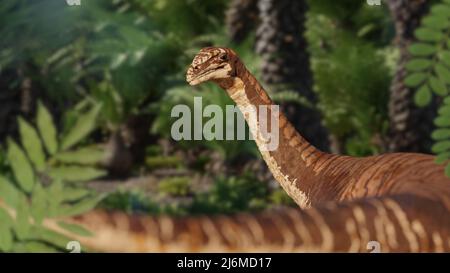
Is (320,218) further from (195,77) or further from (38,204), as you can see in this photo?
(195,77)

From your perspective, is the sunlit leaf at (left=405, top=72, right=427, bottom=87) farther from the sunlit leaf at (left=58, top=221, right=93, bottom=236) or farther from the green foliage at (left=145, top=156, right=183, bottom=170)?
the green foliage at (left=145, top=156, right=183, bottom=170)

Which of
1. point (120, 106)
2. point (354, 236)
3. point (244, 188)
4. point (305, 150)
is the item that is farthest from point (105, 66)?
point (354, 236)

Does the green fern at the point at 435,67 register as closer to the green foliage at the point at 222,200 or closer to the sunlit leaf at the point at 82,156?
the sunlit leaf at the point at 82,156

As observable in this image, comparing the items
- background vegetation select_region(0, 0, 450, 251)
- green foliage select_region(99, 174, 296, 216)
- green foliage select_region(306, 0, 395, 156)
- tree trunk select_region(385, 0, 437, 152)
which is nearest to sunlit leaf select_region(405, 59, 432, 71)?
background vegetation select_region(0, 0, 450, 251)

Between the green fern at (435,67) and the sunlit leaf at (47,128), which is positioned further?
the green fern at (435,67)

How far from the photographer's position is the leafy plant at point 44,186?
392 millimetres

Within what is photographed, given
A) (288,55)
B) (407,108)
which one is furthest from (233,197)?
(407,108)

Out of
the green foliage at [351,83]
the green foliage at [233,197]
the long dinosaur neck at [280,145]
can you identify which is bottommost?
the green foliage at [233,197]

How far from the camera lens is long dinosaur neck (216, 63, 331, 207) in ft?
2.89

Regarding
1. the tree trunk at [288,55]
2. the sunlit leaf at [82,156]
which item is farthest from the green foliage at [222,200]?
the sunlit leaf at [82,156]

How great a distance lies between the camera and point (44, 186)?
0.41 m

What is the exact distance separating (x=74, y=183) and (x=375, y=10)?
7.72 meters

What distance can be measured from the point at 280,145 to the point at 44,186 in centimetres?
58

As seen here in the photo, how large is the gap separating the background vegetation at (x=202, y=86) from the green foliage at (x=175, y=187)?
0.05 feet
